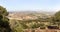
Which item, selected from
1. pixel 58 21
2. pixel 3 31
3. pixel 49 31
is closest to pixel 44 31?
pixel 49 31

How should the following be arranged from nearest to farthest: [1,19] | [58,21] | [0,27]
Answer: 1. [0,27]
2. [1,19]
3. [58,21]

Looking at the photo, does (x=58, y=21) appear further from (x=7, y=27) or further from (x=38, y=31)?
(x=7, y=27)

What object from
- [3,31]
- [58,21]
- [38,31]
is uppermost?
[3,31]

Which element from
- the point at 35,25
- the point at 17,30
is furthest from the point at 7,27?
the point at 35,25

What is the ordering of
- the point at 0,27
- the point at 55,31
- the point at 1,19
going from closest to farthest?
the point at 0,27 → the point at 1,19 → the point at 55,31

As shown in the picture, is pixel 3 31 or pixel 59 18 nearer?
pixel 3 31

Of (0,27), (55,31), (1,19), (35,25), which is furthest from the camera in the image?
(35,25)

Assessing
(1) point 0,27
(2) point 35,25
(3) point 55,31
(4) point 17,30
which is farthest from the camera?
(2) point 35,25

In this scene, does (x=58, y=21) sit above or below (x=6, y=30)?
below

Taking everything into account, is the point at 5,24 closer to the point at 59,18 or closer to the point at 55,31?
the point at 55,31
